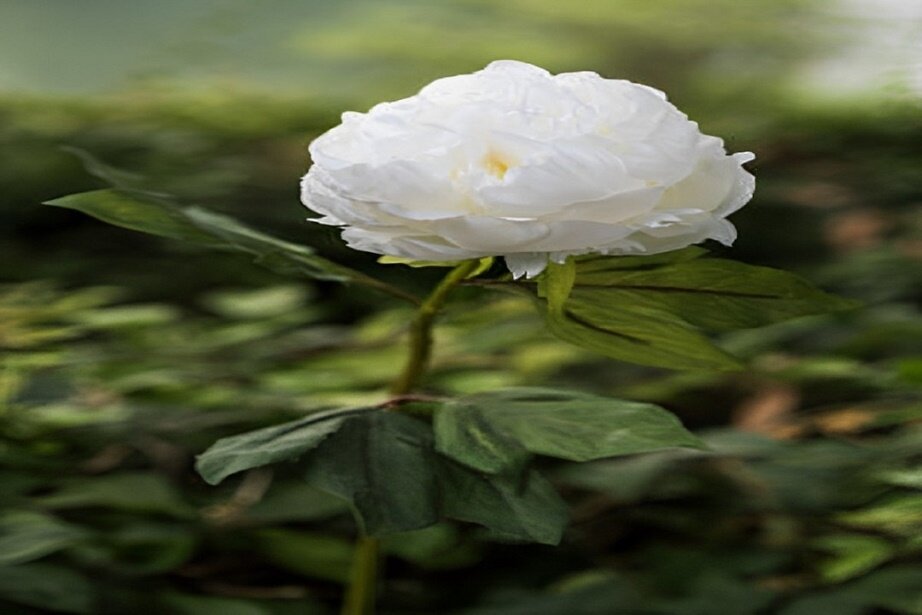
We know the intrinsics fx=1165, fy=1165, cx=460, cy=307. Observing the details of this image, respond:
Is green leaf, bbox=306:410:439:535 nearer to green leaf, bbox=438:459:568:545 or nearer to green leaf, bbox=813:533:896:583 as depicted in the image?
green leaf, bbox=438:459:568:545

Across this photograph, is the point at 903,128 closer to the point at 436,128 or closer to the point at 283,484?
the point at 283,484

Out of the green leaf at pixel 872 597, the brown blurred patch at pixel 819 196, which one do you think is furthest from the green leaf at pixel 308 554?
the brown blurred patch at pixel 819 196

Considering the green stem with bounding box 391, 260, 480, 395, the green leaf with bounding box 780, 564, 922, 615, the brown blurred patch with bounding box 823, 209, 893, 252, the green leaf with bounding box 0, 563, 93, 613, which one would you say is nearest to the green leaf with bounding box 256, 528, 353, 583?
the green leaf with bounding box 0, 563, 93, 613

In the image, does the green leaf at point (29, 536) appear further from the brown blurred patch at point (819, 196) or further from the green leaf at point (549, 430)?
the brown blurred patch at point (819, 196)

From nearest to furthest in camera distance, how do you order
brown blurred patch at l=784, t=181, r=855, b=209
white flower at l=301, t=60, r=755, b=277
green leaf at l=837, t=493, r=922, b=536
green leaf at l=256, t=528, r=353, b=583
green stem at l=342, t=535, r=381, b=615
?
white flower at l=301, t=60, r=755, b=277 → green stem at l=342, t=535, r=381, b=615 → green leaf at l=837, t=493, r=922, b=536 → green leaf at l=256, t=528, r=353, b=583 → brown blurred patch at l=784, t=181, r=855, b=209

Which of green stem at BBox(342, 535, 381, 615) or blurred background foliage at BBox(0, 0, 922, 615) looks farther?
blurred background foliage at BBox(0, 0, 922, 615)

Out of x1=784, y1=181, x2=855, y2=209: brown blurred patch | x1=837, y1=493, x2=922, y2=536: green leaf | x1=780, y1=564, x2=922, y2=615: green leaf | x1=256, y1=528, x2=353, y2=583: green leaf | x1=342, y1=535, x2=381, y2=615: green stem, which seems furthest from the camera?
x1=784, y1=181, x2=855, y2=209: brown blurred patch

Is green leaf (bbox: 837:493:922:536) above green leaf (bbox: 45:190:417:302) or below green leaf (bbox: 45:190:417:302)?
below

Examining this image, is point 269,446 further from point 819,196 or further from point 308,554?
point 819,196
